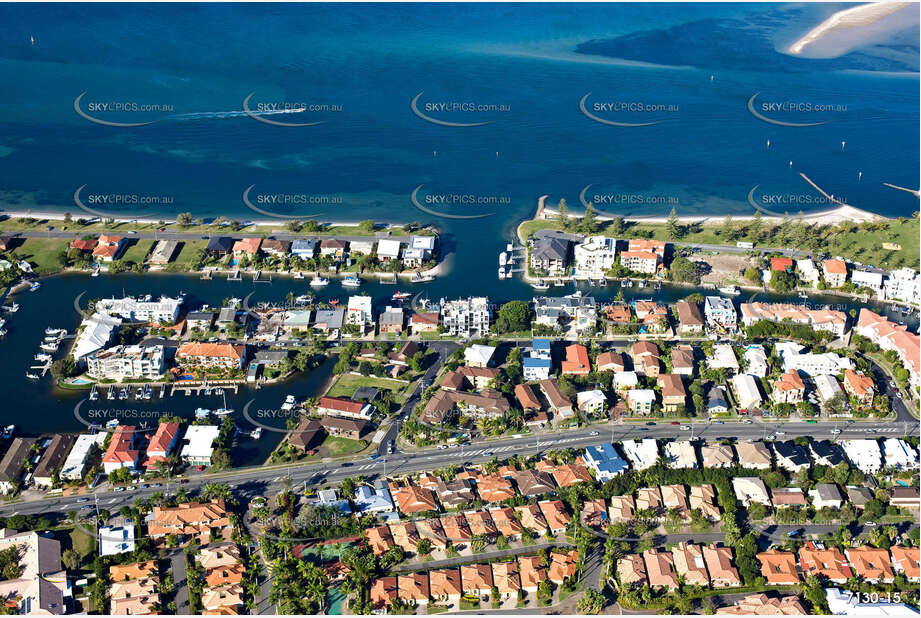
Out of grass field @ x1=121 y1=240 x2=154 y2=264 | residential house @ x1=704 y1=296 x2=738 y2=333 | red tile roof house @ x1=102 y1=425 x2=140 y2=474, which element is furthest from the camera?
grass field @ x1=121 y1=240 x2=154 y2=264

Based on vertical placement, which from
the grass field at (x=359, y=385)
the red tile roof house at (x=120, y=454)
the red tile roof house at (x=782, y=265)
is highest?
the red tile roof house at (x=120, y=454)

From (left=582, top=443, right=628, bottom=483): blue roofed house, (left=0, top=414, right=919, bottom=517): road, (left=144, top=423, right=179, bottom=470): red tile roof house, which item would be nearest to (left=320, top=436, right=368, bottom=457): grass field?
(left=0, top=414, right=919, bottom=517): road

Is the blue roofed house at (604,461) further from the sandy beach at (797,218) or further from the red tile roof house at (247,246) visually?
the red tile roof house at (247,246)

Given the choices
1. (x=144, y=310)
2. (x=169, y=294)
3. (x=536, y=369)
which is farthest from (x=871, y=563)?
(x=169, y=294)

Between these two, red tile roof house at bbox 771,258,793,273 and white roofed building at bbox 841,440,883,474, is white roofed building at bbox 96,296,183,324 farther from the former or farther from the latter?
red tile roof house at bbox 771,258,793,273

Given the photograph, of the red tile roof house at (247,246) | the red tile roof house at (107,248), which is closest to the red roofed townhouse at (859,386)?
the red tile roof house at (247,246)
